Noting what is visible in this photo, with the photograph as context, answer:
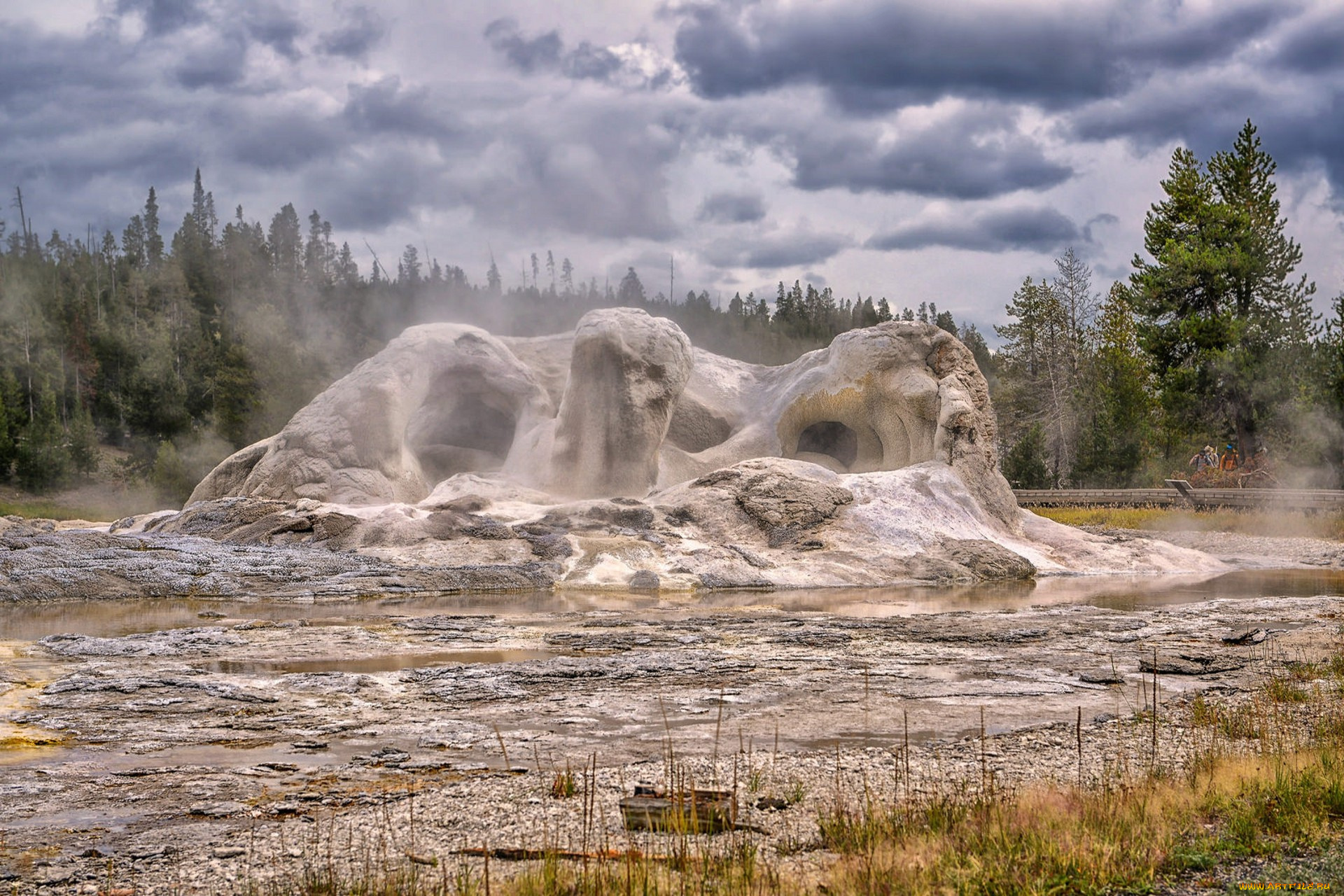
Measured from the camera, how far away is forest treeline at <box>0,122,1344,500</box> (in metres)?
37.8

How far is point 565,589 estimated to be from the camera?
59.0ft

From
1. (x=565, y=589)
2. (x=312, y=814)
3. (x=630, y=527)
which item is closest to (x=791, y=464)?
Answer: (x=630, y=527)

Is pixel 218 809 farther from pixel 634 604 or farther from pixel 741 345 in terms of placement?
Result: pixel 741 345

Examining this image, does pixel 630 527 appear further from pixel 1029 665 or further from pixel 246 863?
pixel 246 863

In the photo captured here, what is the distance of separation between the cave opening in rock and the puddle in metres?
21.6

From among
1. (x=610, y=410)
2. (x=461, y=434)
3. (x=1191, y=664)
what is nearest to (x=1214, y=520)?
(x=610, y=410)

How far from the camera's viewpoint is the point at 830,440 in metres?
32.3

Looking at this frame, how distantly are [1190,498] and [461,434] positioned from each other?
22.3 metres

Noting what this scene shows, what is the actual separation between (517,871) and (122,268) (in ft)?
343

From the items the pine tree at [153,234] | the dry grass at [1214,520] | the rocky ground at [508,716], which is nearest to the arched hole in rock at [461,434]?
the rocky ground at [508,716]

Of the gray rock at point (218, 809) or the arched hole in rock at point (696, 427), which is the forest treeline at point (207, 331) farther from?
the gray rock at point (218, 809)

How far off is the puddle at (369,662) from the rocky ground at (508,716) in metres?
0.05

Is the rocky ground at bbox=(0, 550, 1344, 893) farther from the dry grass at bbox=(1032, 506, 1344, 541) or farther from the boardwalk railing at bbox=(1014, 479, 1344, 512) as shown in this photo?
the boardwalk railing at bbox=(1014, 479, 1344, 512)

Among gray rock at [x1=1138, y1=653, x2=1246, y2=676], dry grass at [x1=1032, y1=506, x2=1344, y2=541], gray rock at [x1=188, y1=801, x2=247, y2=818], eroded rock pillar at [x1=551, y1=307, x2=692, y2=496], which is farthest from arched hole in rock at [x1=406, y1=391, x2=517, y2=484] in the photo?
gray rock at [x1=188, y1=801, x2=247, y2=818]
